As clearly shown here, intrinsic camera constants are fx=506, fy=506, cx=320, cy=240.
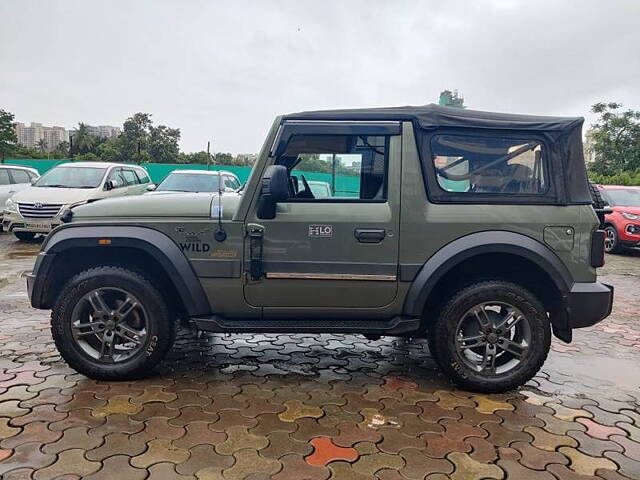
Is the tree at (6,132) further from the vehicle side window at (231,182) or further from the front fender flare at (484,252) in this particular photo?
the front fender flare at (484,252)

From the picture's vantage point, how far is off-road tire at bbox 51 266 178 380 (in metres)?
3.59

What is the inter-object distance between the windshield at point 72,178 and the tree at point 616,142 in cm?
2664

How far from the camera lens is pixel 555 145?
364 centimetres

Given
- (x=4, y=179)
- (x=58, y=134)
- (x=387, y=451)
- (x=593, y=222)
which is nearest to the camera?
(x=387, y=451)

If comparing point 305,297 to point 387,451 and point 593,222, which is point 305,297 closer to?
point 387,451

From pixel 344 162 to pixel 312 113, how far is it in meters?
0.43

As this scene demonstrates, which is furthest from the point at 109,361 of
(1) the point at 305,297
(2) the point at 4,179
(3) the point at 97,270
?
(2) the point at 4,179

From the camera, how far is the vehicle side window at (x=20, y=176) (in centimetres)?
1308

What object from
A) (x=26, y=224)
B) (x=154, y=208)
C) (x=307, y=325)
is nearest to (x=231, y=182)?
(x=26, y=224)

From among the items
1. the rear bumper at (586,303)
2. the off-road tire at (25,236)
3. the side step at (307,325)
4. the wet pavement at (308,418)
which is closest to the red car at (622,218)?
the wet pavement at (308,418)

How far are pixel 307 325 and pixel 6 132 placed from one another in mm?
37511

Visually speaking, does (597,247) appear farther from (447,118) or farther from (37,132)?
(37,132)

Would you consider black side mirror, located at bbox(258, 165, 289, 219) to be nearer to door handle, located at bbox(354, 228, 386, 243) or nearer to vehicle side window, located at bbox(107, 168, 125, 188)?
door handle, located at bbox(354, 228, 386, 243)

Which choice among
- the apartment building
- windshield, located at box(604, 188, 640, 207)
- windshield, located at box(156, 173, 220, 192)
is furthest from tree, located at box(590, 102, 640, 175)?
the apartment building
